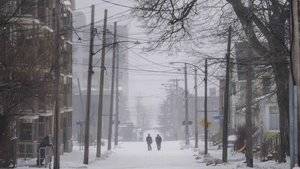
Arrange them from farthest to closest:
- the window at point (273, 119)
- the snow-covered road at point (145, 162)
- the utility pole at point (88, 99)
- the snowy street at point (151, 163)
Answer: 1. the window at point (273, 119)
2. the utility pole at point (88, 99)
3. the snow-covered road at point (145, 162)
4. the snowy street at point (151, 163)

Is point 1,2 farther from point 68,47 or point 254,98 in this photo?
point 68,47

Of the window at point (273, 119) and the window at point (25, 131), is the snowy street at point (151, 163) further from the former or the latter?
the window at point (273, 119)

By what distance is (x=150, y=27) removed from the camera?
74.2 ft

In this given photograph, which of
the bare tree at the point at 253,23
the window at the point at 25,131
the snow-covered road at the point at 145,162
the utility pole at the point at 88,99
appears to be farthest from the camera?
the window at the point at 25,131

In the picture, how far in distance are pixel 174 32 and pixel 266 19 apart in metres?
4.26

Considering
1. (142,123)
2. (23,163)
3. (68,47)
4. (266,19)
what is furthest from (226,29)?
(142,123)

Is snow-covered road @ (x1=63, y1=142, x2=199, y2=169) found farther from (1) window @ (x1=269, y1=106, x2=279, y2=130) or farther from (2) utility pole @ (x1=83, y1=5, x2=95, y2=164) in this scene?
(1) window @ (x1=269, y1=106, x2=279, y2=130)

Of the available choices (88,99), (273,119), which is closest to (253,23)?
(88,99)

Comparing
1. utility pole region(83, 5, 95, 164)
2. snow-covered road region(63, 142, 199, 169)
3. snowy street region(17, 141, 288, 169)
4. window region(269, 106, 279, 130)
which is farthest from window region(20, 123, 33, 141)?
window region(269, 106, 279, 130)

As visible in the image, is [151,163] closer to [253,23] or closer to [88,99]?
[88,99]

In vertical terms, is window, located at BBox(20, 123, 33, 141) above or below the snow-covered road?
above

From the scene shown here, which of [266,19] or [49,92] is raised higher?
[266,19]

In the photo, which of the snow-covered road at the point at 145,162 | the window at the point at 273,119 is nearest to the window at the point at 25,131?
the snow-covered road at the point at 145,162

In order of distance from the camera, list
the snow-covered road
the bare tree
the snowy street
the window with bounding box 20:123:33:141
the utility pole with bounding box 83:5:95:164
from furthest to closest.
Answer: the window with bounding box 20:123:33:141 → the utility pole with bounding box 83:5:95:164 → the snow-covered road → the snowy street → the bare tree
